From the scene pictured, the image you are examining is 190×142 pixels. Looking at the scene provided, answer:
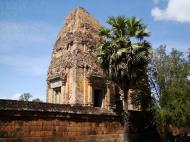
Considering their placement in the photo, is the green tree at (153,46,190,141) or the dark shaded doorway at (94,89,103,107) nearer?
the green tree at (153,46,190,141)

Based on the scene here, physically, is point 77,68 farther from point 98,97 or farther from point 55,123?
point 55,123

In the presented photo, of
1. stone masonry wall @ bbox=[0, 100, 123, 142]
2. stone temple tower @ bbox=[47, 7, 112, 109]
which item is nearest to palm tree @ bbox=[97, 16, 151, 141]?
stone masonry wall @ bbox=[0, 100, 123, 142]

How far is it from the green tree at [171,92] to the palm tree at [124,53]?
2.09 m

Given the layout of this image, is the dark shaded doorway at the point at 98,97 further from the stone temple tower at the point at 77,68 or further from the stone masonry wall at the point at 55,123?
the stone masonry wall at the point at 55,123

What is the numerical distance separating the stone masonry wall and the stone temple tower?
3.91m

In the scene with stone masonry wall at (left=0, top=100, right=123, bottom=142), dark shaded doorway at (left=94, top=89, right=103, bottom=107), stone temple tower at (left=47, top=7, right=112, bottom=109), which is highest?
stone temple tower at (left=47, top=7, right=112, bottom=109)

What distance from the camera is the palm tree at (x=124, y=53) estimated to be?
17609 millimetres

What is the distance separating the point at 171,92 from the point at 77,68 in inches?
277

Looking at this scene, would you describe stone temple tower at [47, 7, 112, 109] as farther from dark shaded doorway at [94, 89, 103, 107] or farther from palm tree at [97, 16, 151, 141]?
palm tree at [97, 16, 151, 141]

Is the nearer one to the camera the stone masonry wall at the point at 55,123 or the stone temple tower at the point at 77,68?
the stone masonry wall at the point at 55,123

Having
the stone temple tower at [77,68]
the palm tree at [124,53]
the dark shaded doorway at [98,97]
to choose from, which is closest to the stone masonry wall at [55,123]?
the palm tree at [124,53]

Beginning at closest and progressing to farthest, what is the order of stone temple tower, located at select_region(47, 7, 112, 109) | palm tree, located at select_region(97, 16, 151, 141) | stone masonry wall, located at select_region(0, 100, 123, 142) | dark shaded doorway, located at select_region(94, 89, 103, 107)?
stone masonry wall, located at select_region(0, 100, 123, 142), palm tree, located at select_region(97, 16, 151, 141), stone temple tower, located at select_region(47, 7, 112, 109), dark shaded doorway, located at select_region(94, 89, 103, 107)

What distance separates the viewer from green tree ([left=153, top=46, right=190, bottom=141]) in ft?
60.3

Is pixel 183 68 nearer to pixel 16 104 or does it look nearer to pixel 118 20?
pixel 118 20
